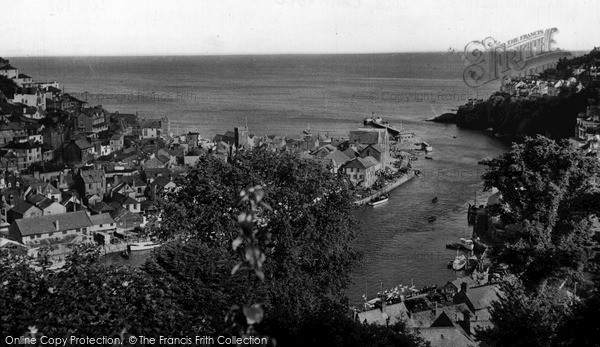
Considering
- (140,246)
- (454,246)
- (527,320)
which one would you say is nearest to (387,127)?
(454,246)

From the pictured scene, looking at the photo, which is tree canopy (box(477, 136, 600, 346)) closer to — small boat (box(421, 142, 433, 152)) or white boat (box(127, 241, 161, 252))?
white boat (box(127, 241, 161, 252))

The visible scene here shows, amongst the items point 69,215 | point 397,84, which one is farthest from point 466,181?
point 397,84

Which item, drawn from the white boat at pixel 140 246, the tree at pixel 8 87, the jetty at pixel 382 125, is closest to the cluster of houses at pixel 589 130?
the jetty at pixel 382 125

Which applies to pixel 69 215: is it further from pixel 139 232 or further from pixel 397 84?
pixel 397 84

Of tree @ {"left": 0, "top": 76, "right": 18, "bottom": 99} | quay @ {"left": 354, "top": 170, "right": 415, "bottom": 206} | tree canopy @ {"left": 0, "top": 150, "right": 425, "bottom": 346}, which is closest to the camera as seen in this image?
tree canopy @ {"left": 0, "top": 150, "right": 425, "bottom": 346}

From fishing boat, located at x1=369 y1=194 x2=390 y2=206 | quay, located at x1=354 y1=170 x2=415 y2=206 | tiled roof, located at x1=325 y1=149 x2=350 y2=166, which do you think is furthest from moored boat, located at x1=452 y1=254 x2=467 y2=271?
tiled roof, located at x1=325 y1=149 x2=350 y2=166
